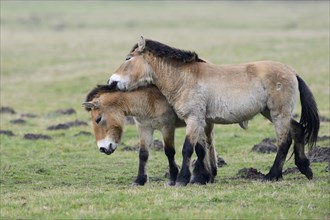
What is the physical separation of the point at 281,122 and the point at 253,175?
140 centimetres

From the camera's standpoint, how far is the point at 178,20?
71438 mm

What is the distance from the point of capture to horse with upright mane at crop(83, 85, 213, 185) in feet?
42.2

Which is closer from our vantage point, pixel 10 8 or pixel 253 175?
pixel 253 175

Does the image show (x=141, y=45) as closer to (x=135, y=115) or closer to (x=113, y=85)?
(x=113, y=85)

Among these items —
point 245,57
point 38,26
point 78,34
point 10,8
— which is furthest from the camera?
point 10,8

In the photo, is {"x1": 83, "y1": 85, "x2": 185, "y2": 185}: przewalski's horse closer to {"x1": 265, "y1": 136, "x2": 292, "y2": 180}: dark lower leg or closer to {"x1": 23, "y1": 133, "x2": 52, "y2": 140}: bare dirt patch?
{"x1": 265, "y1": 136, "x2": 292, "y2": 180}: dark lower leg

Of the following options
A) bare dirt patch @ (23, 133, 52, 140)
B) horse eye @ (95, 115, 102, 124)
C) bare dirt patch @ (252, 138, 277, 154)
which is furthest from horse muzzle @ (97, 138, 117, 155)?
bare dirt patch @ (23, 133, 52, 140)

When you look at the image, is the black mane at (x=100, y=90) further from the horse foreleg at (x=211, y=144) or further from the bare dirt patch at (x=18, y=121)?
the bare dirt patch at (x=18, y=121)

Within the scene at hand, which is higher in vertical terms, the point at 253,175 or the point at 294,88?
the point at 294,88

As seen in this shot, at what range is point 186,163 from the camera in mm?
12367

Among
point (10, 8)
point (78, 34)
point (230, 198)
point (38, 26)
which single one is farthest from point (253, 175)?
point (10, 8)

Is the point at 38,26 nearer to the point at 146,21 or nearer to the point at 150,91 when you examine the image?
the point at 146,21

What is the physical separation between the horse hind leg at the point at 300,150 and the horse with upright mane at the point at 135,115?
7.33 feet

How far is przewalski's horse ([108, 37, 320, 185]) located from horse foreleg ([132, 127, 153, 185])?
0.84 m
